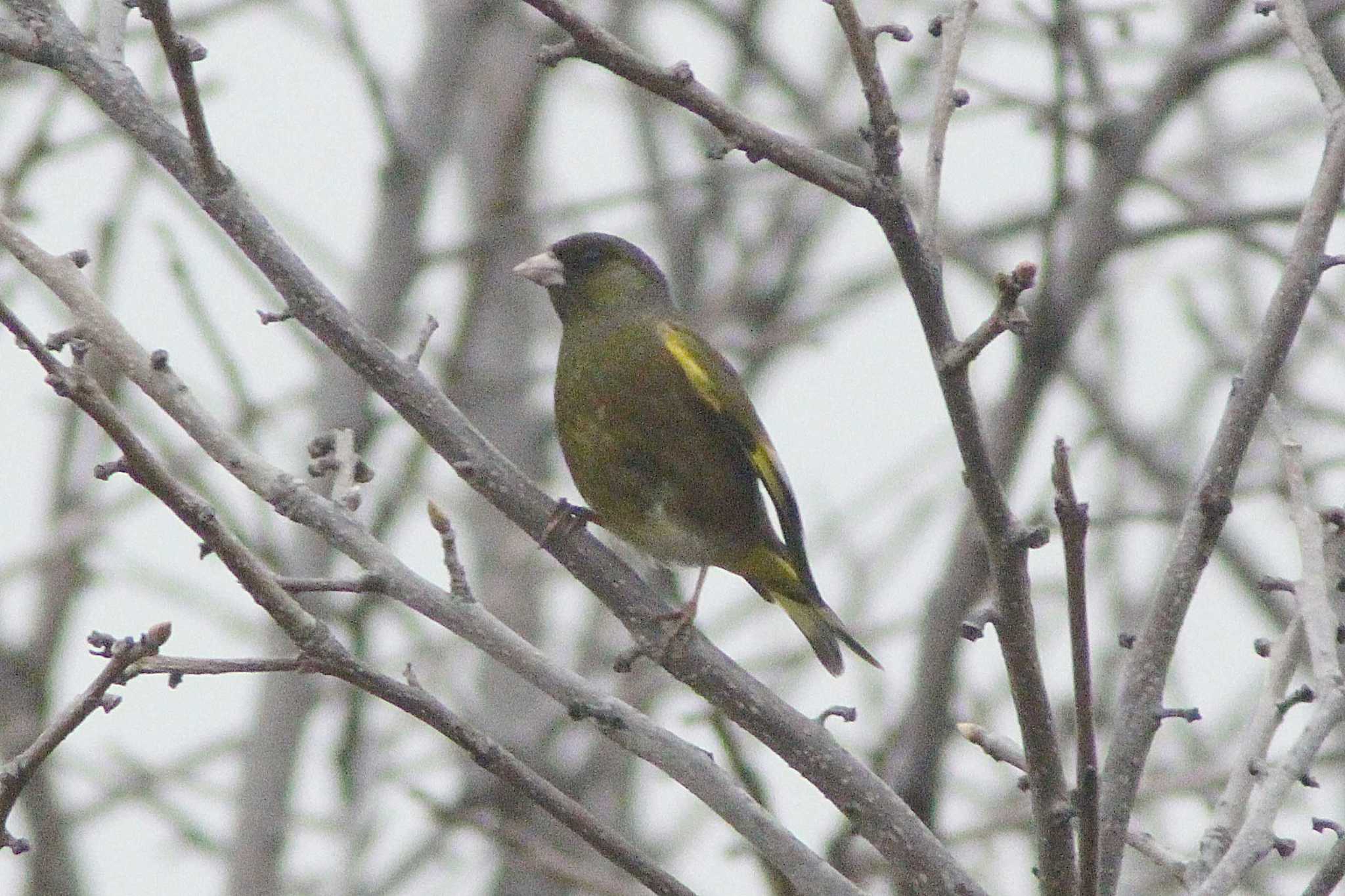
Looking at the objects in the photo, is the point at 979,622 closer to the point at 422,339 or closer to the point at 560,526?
the point at 560,526

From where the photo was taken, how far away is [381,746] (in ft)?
24.5

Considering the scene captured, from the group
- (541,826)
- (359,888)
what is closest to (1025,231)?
(541,826)

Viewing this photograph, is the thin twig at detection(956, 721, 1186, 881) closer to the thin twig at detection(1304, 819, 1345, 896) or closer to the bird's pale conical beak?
the thin twig at detection(1304, 819, 1345, 896)

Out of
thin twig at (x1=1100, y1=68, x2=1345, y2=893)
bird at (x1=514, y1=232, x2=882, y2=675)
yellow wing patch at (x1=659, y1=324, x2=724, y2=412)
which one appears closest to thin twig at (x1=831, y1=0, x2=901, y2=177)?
thin twig at (x1=1100, y1=68, x2=1345, y2=893)

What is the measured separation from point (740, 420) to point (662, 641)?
1489mm

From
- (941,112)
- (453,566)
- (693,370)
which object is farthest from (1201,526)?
(693,370)

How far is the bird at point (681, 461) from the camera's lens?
14.3 ft

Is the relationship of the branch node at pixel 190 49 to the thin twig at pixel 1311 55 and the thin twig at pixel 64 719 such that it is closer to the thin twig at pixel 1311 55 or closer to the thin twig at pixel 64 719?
the thin twig at pixel 64 719

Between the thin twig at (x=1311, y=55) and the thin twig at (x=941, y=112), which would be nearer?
the thin twig at (x=941, y=112)

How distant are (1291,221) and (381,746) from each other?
3870 millimetres

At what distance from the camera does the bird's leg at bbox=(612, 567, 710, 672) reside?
2.94 meters

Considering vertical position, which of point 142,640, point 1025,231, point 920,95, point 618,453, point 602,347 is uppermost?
point 920,95

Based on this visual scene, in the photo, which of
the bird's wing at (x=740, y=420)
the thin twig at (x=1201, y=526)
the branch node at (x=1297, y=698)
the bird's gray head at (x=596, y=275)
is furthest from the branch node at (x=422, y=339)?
the bird's gray head at (x=596, y=275)

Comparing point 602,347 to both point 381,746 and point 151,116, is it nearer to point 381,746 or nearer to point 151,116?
point 151,116
